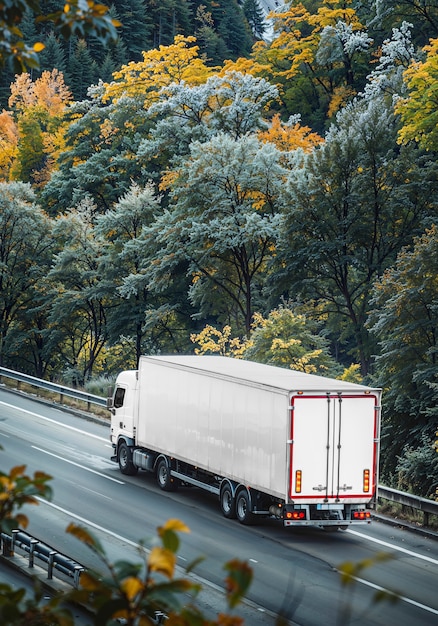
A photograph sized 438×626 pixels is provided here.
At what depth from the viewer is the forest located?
31.4 meters

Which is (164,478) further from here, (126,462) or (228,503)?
(228,503)

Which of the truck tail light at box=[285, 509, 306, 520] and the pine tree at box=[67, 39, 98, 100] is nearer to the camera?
the truck tail light at box=[285, 509, 306, 520]

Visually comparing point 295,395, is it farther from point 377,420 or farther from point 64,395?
point 64,395

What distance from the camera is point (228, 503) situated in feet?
69.4

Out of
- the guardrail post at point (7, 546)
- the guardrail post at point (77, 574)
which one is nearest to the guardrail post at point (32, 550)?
the guardrail post at point (7, 546)

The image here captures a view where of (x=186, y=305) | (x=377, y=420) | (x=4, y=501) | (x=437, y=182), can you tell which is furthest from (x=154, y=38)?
(x=4, y=501)

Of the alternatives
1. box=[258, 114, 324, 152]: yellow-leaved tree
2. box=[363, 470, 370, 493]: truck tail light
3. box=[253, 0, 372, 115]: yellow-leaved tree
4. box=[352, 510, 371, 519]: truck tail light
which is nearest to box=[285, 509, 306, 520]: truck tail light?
box=[352, 510, 371, 519]: truck tail light

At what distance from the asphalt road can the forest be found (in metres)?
5.75

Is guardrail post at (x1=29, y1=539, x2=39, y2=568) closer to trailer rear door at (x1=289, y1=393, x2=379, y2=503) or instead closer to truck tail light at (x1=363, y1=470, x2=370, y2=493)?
trailer rear door at (x1=289, y1=393, x2=379, y2=503)

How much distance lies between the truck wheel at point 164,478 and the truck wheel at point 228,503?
268 cm

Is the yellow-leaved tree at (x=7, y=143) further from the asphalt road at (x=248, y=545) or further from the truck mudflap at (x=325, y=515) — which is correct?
the truck mudflap at (x=325, y=515)

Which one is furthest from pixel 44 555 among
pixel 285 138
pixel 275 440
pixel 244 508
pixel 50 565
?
pixel 285 138

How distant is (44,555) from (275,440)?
5117 millimetres

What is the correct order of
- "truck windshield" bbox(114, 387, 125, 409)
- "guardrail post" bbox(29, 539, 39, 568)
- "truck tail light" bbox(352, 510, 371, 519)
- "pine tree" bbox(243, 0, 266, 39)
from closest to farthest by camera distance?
"guardrail post" bbox(29, 539, 39, 568) → "truck tail light" bbox(352, 510, 371, 519) → "truck windshield" bbox(114, 387, 125, 409) → "pine tree" bbox(243, 0, 266, 39)
